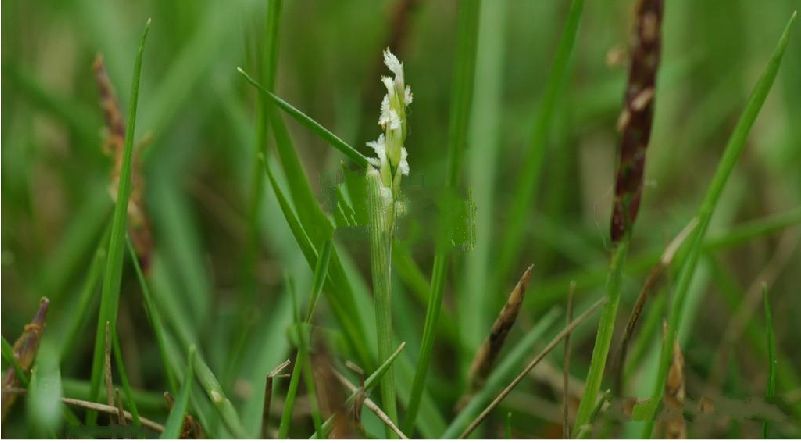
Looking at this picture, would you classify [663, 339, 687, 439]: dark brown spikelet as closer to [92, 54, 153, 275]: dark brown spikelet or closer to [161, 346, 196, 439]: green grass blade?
[161, 346, 196, 439]: green grass blade

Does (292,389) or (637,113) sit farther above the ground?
(637,113)

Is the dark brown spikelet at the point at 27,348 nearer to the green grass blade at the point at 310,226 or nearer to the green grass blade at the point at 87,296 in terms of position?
the green grass blade at the point at 87,296

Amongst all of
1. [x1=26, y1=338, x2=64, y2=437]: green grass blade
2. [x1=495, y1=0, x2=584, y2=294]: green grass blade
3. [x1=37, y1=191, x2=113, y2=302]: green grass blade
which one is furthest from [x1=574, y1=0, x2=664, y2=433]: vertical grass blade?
[x1=37, y1=191, x2=113, y2=302]: green grass blade

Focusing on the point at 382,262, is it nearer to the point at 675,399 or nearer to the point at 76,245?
the point at 675,399

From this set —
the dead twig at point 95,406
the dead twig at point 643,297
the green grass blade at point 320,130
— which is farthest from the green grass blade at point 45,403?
the dead twig at point 643,297

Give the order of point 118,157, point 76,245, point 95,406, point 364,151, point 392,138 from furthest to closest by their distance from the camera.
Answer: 1. point 364,151
2. point 76,245
3. point 118,157
4. point 95,406
5. point 392,138

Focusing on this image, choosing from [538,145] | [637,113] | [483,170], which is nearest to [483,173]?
[483,170]
